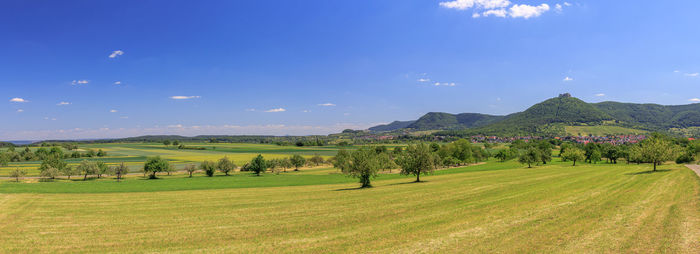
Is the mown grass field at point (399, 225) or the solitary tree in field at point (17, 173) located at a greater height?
the mown grass field at point (399, 225)

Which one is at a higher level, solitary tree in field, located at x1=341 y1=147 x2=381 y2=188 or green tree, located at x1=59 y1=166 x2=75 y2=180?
solitary tree in field, located at x1=341 y1=147 x2=381 y2=188

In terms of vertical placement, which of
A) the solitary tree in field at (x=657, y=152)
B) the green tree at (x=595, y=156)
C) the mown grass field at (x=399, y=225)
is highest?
the solitary tree in field at (x=657, y=152)

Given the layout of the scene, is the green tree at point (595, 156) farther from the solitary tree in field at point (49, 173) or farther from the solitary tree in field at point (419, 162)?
the solitary tree in field at point (49, 173)

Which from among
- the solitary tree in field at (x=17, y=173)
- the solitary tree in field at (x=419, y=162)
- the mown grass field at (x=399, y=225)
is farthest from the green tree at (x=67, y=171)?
the solitary tree in field at (x=419, y=162)

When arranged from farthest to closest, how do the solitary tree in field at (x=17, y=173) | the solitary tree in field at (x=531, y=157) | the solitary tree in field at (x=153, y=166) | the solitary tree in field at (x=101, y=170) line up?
1. the solitary tree in field at (x=531, y=157)
2. the solitary tree in field at (x=153, y=166)
3. the solitary tree in field at (x=101, y=170)
4. the solitary tree in field at (x=17, y=173)

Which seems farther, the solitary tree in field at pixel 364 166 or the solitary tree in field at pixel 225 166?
the solitary tree in field at pixel 225 166

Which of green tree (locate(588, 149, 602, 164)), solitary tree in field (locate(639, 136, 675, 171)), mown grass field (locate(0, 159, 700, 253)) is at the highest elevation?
solitary tree in field (locate(639, 136, 675, 171))

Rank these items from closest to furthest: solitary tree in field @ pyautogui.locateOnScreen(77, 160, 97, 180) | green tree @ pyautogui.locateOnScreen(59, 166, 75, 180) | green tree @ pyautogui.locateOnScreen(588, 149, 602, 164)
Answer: green tree @ pyautogui.locateOnScreen(59, 166, 75, 180)
solitary tree in field @ pyautogui.locateOnScreen(77, 160, 97, 180)
green tree @ pyautogui.locateOnScreen(588, 149, 602, 164)

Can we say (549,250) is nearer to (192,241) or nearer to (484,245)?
(484,245)

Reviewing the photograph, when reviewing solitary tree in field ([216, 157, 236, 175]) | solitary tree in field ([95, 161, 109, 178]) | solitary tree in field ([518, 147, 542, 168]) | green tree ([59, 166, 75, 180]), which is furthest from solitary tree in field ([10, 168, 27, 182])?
solitary tree in field ([518, 147, 542, 168])

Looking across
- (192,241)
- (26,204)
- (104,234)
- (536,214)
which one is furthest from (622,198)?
(26,204)

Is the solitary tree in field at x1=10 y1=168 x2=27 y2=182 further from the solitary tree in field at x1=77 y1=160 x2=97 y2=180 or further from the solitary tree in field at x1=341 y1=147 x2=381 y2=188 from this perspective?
the solitary tree in field at x1=341 y1=147 x2=381 y2=188

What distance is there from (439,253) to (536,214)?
12.1 meters

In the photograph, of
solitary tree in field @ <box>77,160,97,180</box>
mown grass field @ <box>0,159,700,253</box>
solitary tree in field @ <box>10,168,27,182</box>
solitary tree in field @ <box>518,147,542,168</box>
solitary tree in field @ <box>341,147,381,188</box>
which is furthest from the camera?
solitary tree in field @ <box>518,147,542,168</box>
